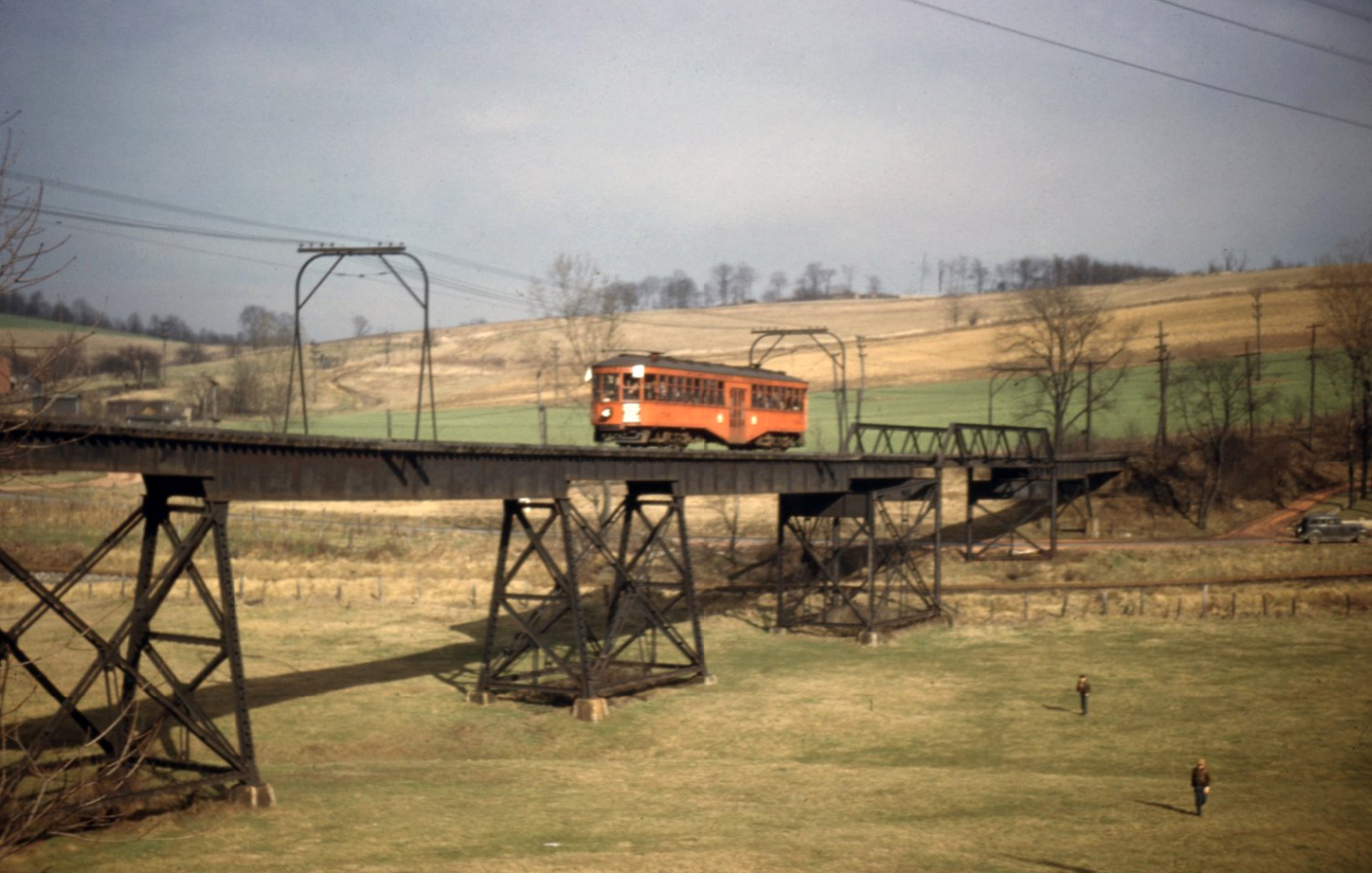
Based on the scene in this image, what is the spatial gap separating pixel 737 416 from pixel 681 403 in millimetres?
5134

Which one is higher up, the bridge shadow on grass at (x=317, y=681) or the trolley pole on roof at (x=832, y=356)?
the trolley pole on roof at (x=832, y=356)

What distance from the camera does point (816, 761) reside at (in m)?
28.3

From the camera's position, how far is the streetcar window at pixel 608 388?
4069 centimetres

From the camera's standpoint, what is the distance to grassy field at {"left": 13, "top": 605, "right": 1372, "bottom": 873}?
19891 mm

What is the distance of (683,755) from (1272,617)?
27.0 m

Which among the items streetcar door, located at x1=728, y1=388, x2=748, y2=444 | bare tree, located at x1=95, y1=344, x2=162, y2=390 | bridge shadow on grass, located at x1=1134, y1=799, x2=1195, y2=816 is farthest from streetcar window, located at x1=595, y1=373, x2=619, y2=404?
bare tree, located at x1=95, y1=344, x2=162, y2=390

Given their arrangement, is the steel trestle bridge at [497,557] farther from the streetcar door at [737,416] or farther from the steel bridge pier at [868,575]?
the streetcar door at [737,416]

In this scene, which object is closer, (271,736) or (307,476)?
(307,476)

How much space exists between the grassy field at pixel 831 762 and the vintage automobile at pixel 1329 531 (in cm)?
1707

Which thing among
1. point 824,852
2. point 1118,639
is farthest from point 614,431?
point 824,852

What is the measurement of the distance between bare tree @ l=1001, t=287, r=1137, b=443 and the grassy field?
3762 cm

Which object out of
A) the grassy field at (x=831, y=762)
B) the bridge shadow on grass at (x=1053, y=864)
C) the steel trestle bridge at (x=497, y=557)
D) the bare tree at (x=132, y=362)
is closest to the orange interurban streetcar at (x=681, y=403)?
the steel trestle bridge at (x=497, y=557)

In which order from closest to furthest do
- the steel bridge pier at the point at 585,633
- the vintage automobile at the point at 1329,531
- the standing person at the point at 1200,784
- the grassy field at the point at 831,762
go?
the grassy field at the point at 831,762 → the standing person at the point at 1200,784 → the steel bridge pier at the point at 585,633 → the vintage automobile at the point at 1329,531

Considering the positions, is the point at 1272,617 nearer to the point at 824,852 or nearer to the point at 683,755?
the point at 683,755
